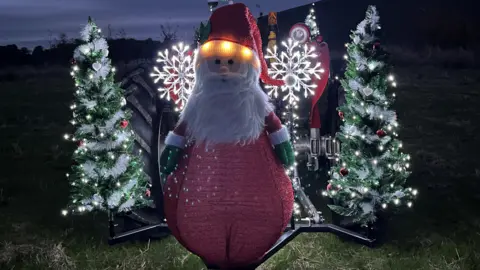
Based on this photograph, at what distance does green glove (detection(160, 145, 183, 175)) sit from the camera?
3516 millimetres

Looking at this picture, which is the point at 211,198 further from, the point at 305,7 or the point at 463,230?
the point at 305,7

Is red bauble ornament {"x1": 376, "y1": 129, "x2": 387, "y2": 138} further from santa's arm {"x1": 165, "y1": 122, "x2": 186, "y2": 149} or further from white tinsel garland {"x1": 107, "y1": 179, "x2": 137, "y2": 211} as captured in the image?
white tinsel garland {"x1": 107, "y1": 179, "x2": 137, "y2": 211}

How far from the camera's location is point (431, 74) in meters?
6.69

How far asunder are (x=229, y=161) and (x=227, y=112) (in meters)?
0.34

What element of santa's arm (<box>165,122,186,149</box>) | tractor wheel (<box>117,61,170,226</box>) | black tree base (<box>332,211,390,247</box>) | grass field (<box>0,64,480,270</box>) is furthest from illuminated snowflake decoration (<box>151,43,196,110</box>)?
black tree base (<box>332,211,390,247</box>)

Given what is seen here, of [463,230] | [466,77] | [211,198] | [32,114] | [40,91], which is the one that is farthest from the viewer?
[40,91]

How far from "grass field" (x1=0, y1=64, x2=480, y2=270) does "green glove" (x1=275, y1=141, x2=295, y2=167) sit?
117 cm

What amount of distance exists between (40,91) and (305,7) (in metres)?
7.21

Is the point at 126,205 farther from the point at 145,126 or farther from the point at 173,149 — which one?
the point at 173,149

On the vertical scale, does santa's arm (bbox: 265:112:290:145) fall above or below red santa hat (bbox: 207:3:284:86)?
below

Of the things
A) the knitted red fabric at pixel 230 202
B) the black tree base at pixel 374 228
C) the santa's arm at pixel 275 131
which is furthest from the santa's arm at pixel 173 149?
Answer: the black tree base at pixel 374 228

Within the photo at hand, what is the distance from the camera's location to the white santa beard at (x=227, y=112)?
3314 millimetres

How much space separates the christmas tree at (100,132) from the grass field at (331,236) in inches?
21.2

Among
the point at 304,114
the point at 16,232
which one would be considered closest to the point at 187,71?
the point at 16,232
